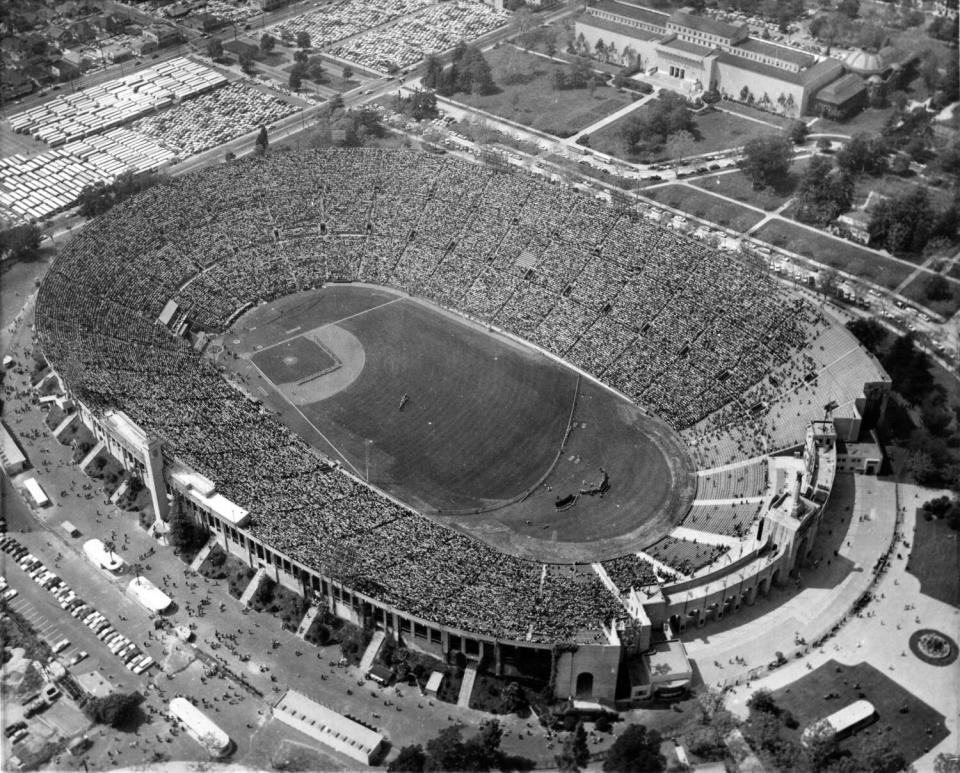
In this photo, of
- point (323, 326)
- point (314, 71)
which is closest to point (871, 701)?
point (323, 326)

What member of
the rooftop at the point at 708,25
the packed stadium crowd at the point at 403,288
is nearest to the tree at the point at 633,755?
the packed stadium crowd at the point at 403,288

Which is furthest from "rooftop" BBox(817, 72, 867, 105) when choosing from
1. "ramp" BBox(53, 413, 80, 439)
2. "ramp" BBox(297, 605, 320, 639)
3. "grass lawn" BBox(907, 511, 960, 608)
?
"ramp" BBox(297, 605, 320, 639)

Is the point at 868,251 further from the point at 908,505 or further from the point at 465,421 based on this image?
the point at 465,421

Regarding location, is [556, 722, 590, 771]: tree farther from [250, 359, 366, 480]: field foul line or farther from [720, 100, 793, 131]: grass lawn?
[720, 100, 793, 131]: grass lawn

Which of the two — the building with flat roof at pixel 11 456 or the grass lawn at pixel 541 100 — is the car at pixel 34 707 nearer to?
the building with flat roof at pixel 11 456

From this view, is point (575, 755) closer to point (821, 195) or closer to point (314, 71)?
point (821, 195)

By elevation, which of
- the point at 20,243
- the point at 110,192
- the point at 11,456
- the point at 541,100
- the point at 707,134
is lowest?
the point at 11,456
